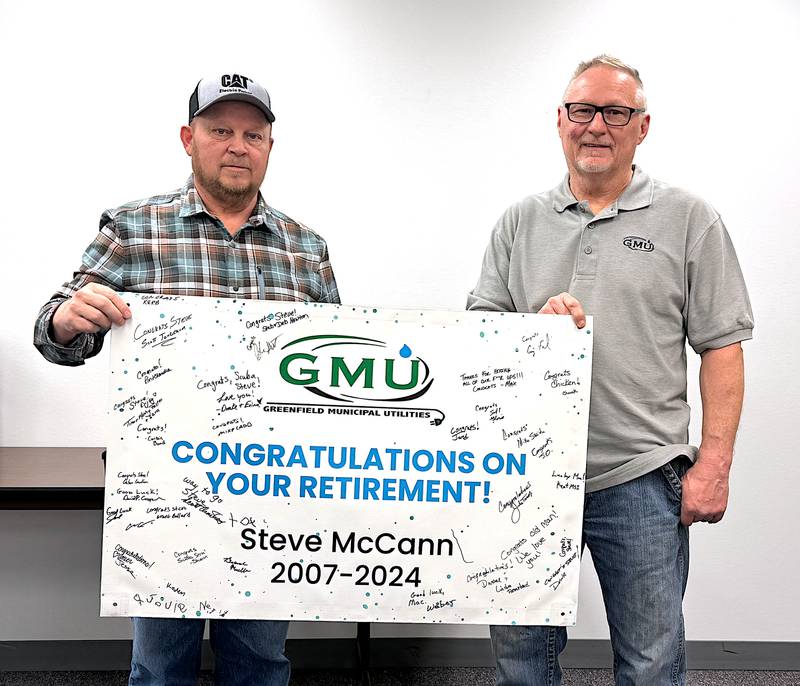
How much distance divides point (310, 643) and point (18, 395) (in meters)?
1.42

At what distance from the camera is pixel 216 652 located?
6.70ft

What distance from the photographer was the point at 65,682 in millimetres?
2971

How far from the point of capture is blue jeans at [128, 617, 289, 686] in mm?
1898

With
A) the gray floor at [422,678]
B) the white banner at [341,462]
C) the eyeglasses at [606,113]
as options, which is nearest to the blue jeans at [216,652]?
the white banner at [341,462]

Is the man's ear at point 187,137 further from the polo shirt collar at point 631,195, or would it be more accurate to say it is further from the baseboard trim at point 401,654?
the baseboard trim at point 401,654

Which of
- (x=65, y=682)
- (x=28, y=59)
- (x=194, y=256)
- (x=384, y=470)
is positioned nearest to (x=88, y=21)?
(x=28, y=59)

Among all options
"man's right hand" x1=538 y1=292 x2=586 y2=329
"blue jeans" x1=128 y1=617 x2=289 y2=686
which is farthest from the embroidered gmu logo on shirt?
"blue jeans" x1=128 y1=617 x2=289 y2=686

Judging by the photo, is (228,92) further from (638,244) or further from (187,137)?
(638,244)

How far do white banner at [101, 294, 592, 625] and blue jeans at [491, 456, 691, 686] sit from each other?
3.8 inches

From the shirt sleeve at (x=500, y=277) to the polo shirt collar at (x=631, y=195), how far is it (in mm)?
127

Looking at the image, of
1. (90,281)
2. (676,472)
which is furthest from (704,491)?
(90,281)

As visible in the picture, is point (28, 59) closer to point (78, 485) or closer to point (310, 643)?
point (78, 485)

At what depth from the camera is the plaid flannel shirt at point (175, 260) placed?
1.91m

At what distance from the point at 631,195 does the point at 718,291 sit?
298 mm
